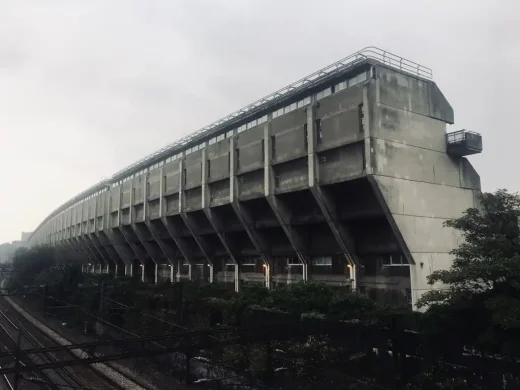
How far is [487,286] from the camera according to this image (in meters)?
17.0

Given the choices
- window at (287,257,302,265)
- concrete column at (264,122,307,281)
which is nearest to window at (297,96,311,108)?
concrete column at (264,122,307,281)

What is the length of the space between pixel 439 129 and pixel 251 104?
16.6 metres

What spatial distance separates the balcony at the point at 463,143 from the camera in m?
29.9

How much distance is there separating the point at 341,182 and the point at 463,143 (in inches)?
388

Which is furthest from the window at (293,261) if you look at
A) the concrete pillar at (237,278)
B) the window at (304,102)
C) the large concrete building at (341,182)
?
the window at (304,102)

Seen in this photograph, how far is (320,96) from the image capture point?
32.5 m

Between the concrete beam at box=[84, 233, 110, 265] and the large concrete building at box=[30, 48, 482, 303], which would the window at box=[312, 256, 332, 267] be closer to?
the large concrete building at box=[30, 48, 482, 303]

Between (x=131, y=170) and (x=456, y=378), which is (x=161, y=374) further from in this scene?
(x=131, y=170)

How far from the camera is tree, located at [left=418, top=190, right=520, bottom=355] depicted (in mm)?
15109

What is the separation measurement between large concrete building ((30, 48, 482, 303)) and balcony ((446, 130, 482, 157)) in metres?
0.10

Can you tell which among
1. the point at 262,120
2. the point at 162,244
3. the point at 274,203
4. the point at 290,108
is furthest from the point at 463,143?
the point at 162,244

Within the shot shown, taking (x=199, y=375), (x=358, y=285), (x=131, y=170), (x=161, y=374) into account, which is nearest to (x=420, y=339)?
(x=358, y=285)

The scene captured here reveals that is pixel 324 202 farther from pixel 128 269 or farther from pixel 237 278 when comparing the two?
pixel 128 269

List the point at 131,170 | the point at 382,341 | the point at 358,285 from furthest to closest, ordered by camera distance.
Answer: the point at 131,170 → the point at 358,285 → the point at 382,341
